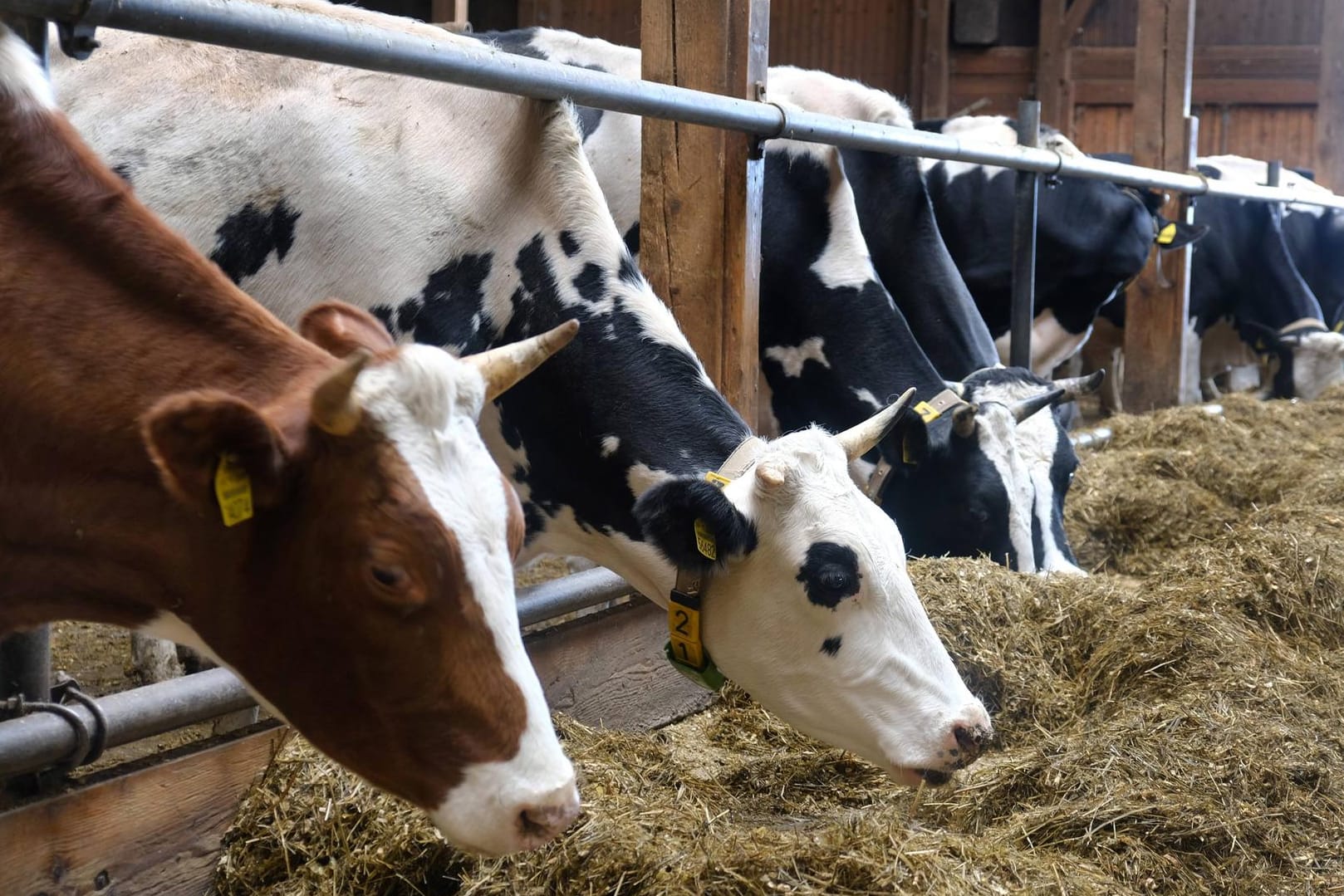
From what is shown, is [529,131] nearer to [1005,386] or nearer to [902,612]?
[902,612]

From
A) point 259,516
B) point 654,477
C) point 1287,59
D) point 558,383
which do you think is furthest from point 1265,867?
point 1287,59

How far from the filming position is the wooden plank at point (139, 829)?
2.26 metres

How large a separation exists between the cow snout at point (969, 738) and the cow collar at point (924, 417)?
1748mm

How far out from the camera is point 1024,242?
575 cm

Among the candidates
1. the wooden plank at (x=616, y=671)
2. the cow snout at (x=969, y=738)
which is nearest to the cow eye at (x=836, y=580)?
the cow snout at (x=969, y=738)

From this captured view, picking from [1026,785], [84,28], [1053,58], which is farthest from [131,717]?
[1053,58]

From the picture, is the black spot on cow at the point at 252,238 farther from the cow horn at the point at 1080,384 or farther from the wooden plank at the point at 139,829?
the cow horn at the point at 1080,384

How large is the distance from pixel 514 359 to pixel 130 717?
101cm

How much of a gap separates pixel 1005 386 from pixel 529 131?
7.89 ft

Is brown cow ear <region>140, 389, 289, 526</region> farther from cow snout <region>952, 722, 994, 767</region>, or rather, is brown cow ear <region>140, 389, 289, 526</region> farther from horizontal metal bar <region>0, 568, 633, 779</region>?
cow snout <region>952, 722, 994, 767</region>

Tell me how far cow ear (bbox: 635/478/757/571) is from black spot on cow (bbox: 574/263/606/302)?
25.9 inches

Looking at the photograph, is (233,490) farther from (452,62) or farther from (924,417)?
(924,417)

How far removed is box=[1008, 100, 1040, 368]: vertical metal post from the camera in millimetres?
5656

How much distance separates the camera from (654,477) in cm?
318
